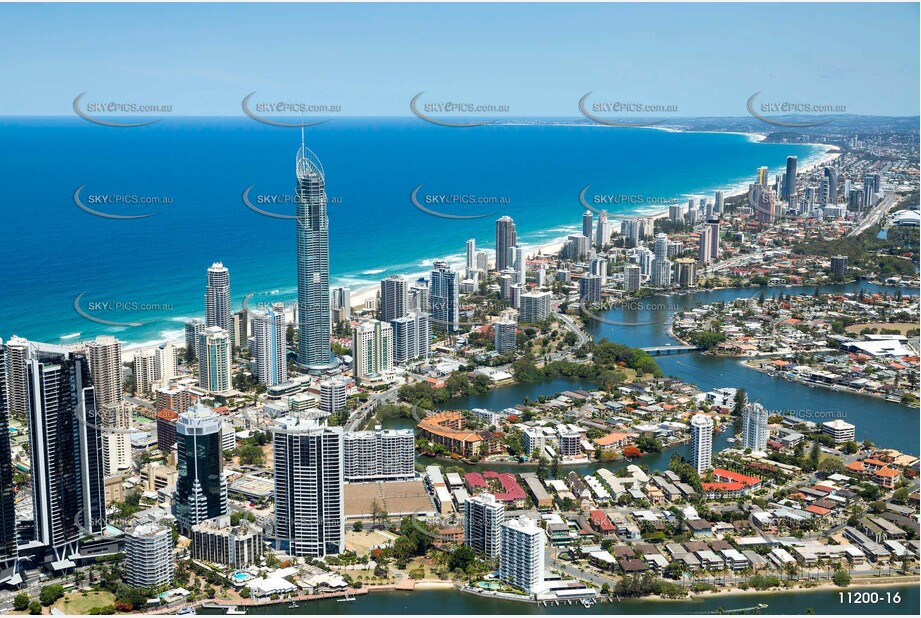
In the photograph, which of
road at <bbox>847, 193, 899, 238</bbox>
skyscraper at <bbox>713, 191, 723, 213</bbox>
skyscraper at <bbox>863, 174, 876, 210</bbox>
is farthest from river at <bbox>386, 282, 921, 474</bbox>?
skyscraper at <bbox>863, 174, 876, 210</bbox>

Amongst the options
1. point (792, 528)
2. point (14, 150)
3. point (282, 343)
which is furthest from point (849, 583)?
point (14, 150)

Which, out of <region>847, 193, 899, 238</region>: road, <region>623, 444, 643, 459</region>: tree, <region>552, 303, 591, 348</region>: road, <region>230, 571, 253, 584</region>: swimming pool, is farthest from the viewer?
<region>847, 193, 899, 238</region>: road

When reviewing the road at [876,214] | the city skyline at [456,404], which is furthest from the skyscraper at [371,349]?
the road at [876,214]

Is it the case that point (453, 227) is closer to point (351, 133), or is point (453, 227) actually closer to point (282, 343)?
point (282, 343)

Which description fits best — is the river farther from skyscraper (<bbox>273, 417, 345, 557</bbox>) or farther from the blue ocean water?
the blue ocean water

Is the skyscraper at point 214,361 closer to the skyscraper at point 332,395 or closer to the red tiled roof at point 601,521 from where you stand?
the skyscraper at point 332,395

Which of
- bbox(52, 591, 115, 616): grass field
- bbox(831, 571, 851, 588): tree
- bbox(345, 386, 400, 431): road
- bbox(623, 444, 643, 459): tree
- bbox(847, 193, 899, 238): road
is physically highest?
bbox(847, 193, 899, 238): road
